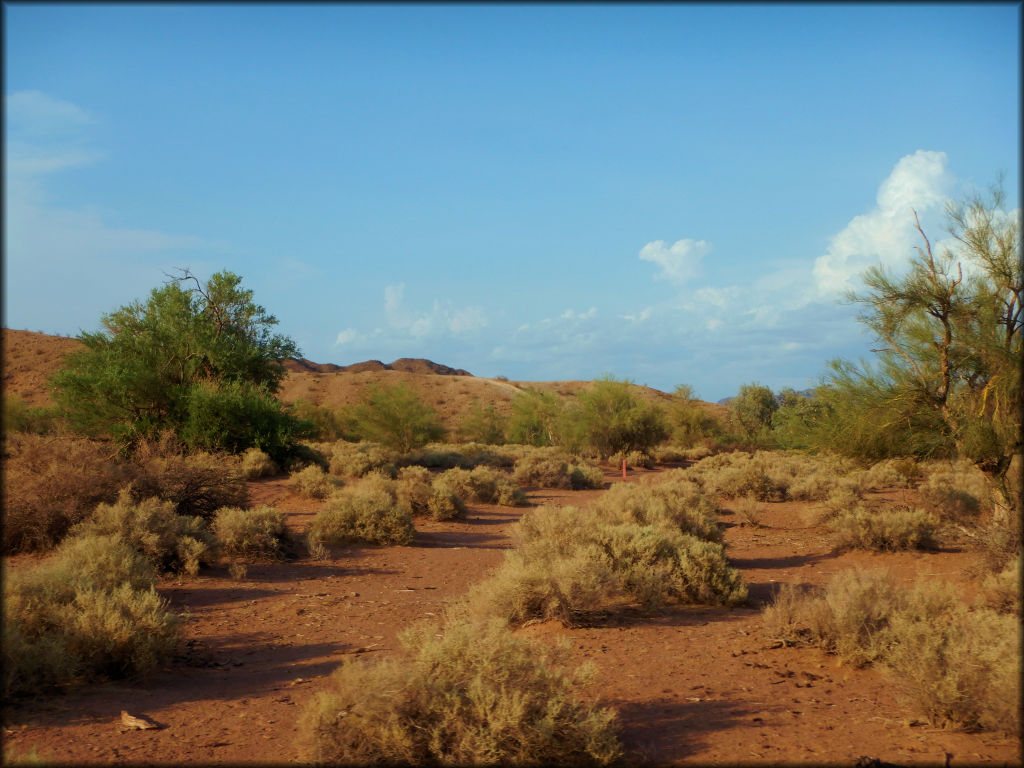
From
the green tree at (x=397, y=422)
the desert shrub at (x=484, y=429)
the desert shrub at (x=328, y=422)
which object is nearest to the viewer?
the green tree at (x=397, y=422)

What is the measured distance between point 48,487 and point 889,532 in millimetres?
14323

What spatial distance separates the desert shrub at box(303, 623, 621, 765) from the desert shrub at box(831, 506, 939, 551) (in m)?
10.1

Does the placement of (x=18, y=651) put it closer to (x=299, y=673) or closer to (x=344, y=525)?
(x=299, y=673)

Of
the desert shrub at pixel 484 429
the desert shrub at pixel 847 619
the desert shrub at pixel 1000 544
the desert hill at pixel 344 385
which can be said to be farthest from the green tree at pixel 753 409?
the desert shrub at pixel 847 619

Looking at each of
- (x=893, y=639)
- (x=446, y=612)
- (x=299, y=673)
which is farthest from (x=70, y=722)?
(x=893, y=639)

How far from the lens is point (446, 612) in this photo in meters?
8.50

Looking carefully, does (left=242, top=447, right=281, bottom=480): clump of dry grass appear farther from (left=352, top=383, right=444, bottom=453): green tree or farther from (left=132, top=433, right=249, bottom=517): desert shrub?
(left=352, top=383, right=444, bottom=453): green tree

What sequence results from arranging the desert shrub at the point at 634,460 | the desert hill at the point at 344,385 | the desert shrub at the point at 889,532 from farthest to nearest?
1. the desert hill at the point at 344,385
2. the desert shrub at the point at 634,460
3. the desert shrub at the point at 889,532

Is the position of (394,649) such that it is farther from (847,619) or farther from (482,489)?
A: (482,489)

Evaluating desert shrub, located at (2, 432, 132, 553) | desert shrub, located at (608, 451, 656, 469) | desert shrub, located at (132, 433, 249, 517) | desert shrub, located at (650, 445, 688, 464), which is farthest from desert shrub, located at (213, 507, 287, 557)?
desert shrub, located at (650, 445, 688, 464)

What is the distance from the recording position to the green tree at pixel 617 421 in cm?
3775

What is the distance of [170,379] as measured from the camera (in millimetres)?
23547

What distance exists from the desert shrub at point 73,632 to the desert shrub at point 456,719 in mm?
2618

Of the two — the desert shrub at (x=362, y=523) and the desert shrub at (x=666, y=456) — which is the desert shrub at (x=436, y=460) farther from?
the desert shrub at (x=362, y=523)
